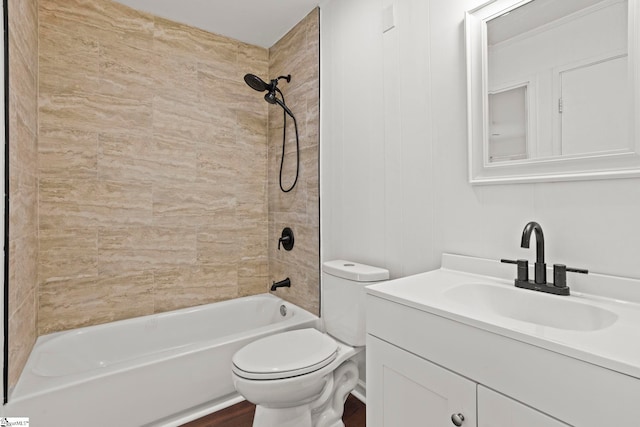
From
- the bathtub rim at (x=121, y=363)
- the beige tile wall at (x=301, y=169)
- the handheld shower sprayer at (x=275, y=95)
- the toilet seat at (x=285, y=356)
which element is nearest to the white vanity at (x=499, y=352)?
the toilet seat at (x=285, y=356)

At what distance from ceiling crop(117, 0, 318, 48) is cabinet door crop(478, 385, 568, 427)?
228cm

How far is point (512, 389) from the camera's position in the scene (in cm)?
75

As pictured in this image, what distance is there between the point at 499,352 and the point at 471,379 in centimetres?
12

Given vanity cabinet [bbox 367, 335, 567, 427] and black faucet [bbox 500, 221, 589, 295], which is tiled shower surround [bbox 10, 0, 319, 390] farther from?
black faucet [bbox 500, 221, 589, 295]

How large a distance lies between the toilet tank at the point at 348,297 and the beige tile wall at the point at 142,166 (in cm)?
106

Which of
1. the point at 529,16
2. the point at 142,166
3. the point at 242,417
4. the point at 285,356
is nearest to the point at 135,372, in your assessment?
the point at 242,417

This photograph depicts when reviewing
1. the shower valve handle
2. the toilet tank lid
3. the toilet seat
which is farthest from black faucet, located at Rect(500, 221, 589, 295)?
the shower valve handle

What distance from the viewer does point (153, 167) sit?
221 centimetres

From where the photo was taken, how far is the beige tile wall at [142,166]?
1.91 metres

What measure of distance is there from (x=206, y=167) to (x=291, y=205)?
69 cm

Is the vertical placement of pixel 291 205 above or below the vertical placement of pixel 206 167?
below

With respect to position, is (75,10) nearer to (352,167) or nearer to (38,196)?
(38,196)

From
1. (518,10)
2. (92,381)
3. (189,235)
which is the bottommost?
(92,381)

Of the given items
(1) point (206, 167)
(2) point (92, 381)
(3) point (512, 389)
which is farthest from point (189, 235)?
(3) point (512, 389)
